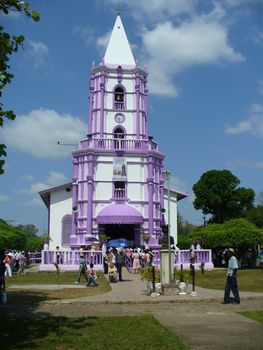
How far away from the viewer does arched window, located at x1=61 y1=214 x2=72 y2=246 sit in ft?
119

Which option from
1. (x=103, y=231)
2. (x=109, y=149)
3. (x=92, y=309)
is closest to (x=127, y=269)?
(x=103, y=231)

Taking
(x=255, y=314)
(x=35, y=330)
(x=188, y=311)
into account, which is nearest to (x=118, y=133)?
(x=188, y=311)

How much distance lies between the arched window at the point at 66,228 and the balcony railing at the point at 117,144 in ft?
20.3

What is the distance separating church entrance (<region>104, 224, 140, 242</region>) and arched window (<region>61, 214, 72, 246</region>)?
349cm

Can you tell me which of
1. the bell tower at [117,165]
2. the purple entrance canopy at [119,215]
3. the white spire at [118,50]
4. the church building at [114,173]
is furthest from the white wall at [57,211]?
the white spire at [118,50]

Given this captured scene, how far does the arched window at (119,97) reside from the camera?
119ft

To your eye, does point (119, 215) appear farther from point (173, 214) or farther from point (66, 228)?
point (173, 214)

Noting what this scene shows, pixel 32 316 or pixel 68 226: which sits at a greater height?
pixel 68 226

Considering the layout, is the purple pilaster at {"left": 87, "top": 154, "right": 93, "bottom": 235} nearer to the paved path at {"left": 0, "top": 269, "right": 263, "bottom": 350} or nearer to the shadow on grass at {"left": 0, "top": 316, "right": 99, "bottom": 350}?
the paved path at {"left": 0, "top": 269, "right": 263, "bottom": 350}

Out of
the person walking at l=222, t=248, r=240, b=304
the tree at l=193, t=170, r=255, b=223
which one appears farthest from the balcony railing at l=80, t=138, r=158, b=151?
the person walking at l=222, t=248, r=240, b=304

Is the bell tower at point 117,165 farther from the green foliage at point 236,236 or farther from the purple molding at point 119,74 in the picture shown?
the green foliage at point 236,236

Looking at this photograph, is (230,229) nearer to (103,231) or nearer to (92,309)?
(103,231)

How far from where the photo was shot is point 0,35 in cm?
765

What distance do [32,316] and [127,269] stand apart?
17.8 metres
